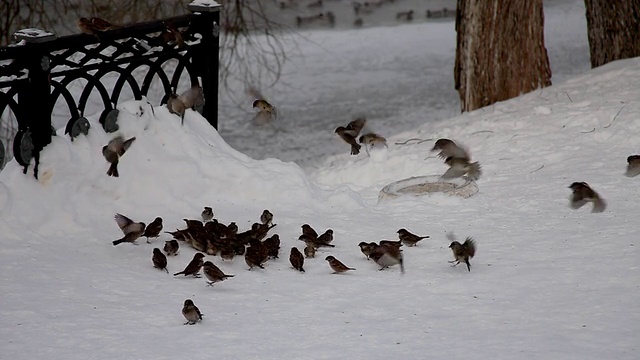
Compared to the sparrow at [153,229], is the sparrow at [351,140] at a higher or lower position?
higher

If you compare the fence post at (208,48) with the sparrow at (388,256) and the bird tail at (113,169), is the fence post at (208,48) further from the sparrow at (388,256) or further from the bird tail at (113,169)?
the sparrow at (388,256)

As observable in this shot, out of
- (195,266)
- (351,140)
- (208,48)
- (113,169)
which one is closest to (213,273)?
(195,266)

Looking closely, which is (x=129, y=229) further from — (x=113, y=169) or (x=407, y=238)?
(x=407, y=238)

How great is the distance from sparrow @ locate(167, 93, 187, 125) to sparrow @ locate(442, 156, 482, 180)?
224 centimetres

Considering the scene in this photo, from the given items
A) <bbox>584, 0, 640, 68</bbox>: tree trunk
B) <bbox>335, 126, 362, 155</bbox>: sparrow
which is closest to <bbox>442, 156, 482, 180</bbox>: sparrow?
<bbox>335, 126, 362, 155</bbox>: sparrow

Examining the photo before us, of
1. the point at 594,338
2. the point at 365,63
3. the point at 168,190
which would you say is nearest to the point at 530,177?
the point at 168,190

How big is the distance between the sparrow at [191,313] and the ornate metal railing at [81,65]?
82.5 inches

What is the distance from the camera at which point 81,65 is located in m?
7.39

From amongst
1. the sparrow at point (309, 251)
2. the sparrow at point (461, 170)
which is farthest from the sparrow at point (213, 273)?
the sparrow at point (461, 170)

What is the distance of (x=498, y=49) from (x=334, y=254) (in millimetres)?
6150

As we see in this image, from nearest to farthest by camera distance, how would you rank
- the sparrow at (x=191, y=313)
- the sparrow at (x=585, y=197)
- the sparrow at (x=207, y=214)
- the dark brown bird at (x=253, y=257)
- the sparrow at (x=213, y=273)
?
the sparrow at (x=191, y=313) < the sparrow at (x=213, y=273) < the dark brown bird at (x=253, y=257) < the sparrow at (x=207, y=214) < the sparrow at (x=585, y=197)

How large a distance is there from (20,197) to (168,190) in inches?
47.0

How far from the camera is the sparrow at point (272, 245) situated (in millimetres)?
6770

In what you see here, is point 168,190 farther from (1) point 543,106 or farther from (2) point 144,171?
(1) point 543,106
